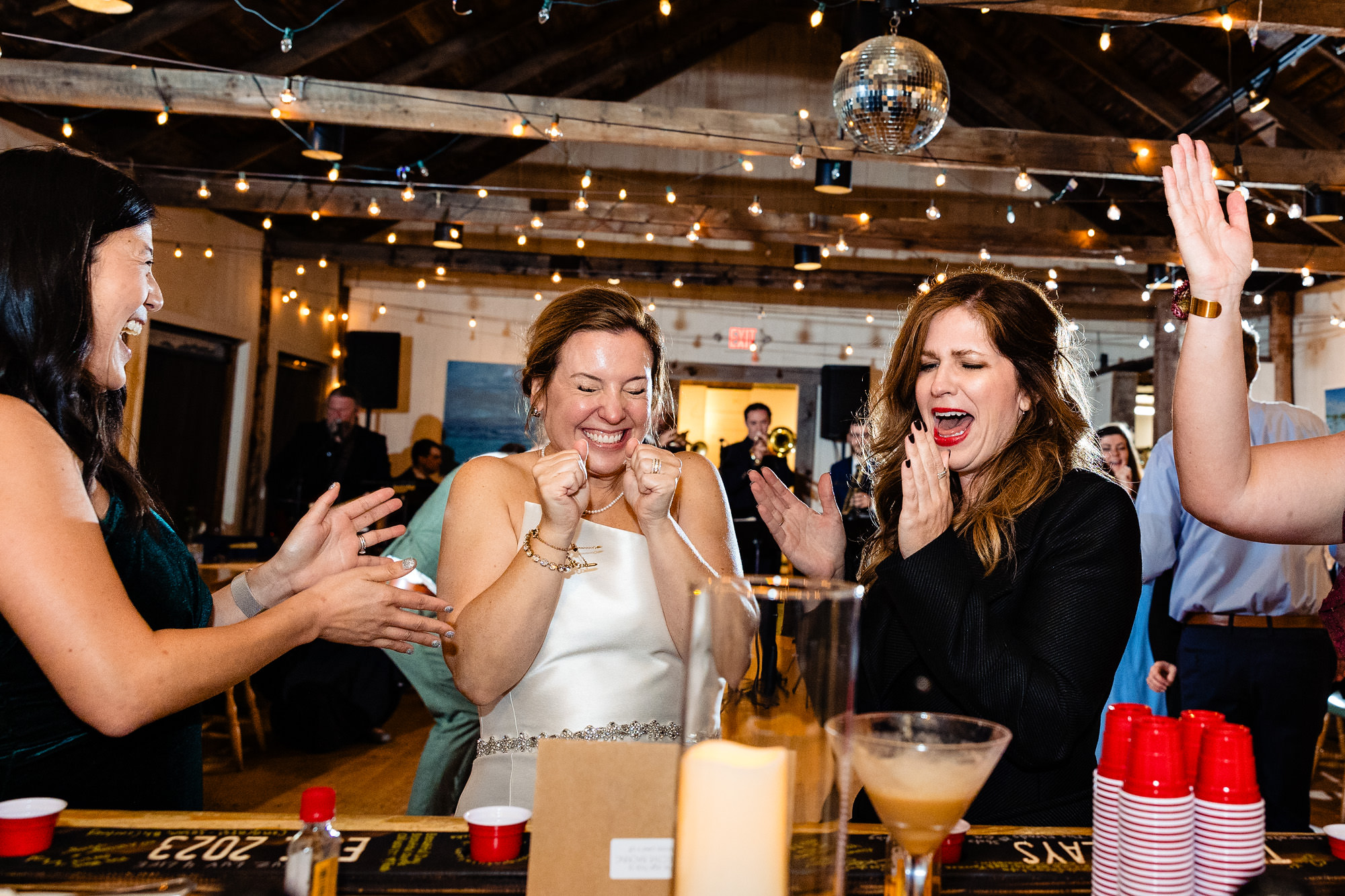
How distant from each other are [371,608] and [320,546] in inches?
Answer: 13.4

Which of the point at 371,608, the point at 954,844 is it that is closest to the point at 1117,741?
the point at 954,844

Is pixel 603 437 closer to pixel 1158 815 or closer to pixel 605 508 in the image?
pixel 605 508

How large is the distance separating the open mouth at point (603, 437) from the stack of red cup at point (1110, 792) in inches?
41.2

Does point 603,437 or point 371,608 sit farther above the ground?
point 603,437

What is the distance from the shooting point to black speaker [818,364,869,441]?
973 cm

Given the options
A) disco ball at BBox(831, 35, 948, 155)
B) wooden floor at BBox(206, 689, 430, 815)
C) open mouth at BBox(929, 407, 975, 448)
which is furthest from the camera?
wooden floor at BBox(206, 689, 430, 815)

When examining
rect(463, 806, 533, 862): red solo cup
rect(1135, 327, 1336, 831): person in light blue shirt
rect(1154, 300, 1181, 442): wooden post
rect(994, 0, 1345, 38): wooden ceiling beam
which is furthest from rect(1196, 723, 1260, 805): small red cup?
rect(1154, 300, 1181, 442): wooden post

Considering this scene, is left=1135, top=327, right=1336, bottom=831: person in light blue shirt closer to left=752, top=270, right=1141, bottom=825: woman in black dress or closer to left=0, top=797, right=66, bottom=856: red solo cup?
left=752, top=270, right=1141, bottom=825: woman in black dress

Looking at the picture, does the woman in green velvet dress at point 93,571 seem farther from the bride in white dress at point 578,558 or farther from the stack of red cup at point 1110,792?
the stack of red cup at point 1110,792

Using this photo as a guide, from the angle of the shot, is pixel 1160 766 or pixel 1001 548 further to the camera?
pixel 1001 548

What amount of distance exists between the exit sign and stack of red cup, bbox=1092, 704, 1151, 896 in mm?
9514

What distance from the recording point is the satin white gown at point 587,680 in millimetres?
1633

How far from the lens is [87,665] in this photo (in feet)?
3.40

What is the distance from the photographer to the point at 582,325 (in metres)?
1.77
